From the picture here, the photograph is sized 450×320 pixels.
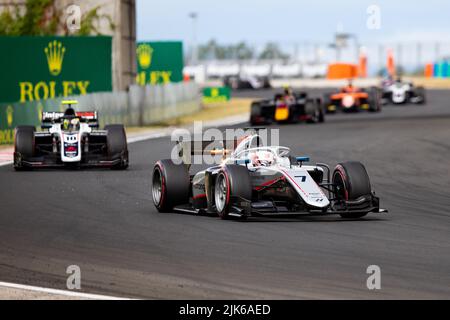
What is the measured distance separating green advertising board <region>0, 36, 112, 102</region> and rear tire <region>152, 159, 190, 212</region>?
1825 centimetres

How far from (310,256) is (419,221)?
3.25 metres

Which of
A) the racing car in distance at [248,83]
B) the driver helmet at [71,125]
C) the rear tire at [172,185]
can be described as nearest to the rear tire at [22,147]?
the driver helmet at [71,125]

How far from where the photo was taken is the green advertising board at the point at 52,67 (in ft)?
108

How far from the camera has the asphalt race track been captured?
9875mm

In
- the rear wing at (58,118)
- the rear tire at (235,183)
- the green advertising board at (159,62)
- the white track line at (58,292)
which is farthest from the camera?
the green advertising board at (159,62)

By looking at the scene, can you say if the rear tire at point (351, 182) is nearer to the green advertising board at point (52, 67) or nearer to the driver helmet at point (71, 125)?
the driver helmet at point (71, 125)

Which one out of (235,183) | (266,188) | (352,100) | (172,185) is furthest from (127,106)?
(235,183)

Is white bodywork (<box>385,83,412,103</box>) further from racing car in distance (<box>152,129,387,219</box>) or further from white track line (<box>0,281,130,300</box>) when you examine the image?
white track line (<box>0,281,130,300</box>)

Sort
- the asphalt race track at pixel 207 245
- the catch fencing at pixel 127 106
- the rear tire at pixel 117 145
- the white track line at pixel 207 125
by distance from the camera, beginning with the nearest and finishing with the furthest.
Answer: the asphalt race track at pixel 207 245, the rear tire at pixel 117 145, the catch fencing at pixel 127 106, the white track line at pixel 207 125

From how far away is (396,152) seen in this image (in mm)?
26922

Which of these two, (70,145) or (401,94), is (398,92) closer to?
(401,94)

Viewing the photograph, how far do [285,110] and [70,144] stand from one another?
18140 millimetres

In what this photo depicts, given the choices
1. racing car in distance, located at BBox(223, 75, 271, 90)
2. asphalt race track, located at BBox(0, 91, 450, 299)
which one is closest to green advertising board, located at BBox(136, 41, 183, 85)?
asphalt race track, located at BBox(0, 91, 450, 299)
